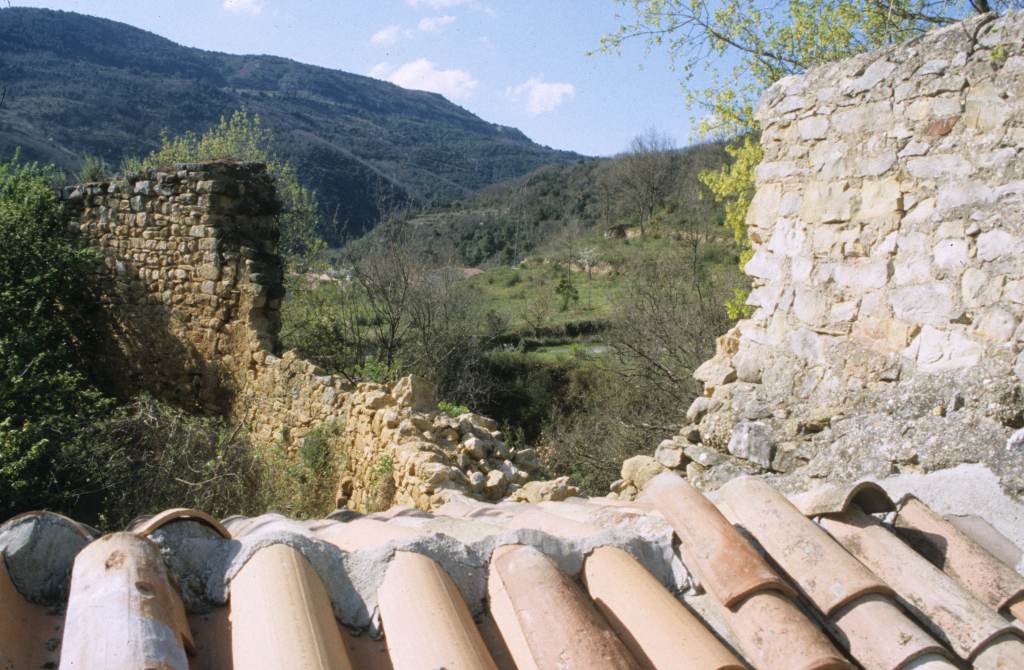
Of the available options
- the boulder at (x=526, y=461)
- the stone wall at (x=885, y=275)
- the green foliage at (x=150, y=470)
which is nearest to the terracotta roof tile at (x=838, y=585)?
the stone wall at (x=885, y=275)

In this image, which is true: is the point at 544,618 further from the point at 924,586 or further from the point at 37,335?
the point at 37,335

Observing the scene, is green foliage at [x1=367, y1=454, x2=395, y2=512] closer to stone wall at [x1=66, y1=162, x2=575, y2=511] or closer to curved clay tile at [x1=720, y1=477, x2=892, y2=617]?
stone wall at [x1=66, y1=162, x2=575, y2=511]

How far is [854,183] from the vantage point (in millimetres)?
3818

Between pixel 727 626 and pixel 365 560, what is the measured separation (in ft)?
3.24

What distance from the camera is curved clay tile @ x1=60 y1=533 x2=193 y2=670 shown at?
1.42m

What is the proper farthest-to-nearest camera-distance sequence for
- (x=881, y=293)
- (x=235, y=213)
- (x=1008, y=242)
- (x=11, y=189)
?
(x=11, y=189) → (x=235, y=213) → (x=881, y=293) → (x=1008, y=242)

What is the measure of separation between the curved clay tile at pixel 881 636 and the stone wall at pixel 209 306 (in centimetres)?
489

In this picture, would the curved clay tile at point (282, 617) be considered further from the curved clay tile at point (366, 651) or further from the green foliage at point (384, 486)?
the green foliage at point (384, 486)

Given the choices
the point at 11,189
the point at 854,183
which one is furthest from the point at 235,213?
the point at 854,183

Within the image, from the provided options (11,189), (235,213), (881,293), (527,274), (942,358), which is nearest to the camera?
(942,358)

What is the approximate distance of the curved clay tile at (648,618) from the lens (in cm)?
165

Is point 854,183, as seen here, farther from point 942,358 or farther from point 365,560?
point 365,560

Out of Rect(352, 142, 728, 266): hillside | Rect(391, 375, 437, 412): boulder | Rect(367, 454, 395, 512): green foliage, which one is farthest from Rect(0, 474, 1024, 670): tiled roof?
Rect(352, 142, 728, 266): hillside

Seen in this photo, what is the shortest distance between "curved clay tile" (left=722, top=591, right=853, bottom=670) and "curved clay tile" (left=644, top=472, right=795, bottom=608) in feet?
0.12
